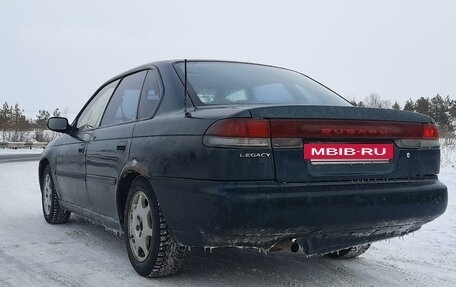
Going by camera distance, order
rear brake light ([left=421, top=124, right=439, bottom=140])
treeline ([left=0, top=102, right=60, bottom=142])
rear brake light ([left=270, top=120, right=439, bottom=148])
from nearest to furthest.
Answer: rear brake light ([left=270, top=120, right=439, bottom=148]), rear brake light ([left=421, top=124, right=439, bottom=140]), treeline ([left=0, top=102, right=60, bottom=142])

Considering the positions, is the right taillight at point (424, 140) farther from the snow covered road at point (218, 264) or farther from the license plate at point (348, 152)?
the snow covered road at point (218, 264)

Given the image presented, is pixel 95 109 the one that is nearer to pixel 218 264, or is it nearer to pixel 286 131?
pixel 218 264

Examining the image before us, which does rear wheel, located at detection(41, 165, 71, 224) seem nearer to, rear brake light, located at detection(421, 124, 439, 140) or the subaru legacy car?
the subaru legacy car

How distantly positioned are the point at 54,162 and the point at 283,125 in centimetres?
346

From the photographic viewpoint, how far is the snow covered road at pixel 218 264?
3.31 meters

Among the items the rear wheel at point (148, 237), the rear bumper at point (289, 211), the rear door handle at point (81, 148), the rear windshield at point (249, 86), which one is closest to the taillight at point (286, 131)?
the rear bumper at point (289, 211)

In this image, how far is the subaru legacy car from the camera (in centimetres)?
262

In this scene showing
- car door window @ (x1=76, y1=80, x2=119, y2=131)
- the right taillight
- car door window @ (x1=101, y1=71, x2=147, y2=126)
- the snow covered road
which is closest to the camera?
the right taillight

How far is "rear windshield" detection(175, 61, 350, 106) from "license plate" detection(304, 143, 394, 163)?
696 millimetres

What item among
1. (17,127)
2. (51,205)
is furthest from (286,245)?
(17,127)

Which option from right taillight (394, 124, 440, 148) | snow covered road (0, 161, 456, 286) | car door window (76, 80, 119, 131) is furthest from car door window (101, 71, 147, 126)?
right taillight (394, 124, 440, 148)

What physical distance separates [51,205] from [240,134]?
3.66 meters

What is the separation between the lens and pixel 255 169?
2.60m

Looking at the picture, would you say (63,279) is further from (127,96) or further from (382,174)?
(382,174)
